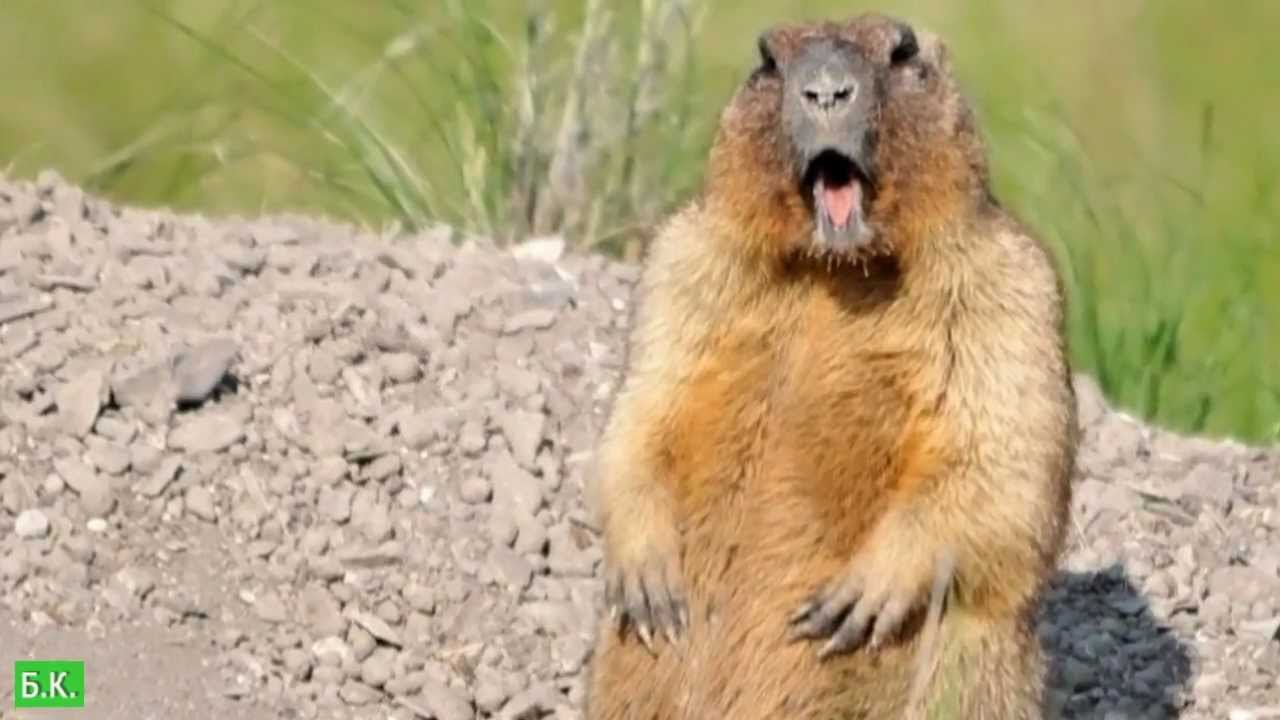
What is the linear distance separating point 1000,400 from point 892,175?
0.40m

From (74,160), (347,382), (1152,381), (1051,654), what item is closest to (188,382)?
(347,382)

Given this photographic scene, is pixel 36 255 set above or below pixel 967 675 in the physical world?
above

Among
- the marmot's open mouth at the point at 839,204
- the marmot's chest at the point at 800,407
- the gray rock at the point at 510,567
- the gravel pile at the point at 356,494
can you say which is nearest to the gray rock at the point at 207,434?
the gravel pile at the point at 356,494

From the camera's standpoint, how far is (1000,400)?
5.40 m

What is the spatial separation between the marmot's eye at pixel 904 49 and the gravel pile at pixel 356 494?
5.09 ft

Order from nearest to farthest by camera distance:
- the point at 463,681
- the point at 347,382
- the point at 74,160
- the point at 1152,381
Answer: the point at 463,681, the point at 347,382, the point at 1152,381, the point at 74,160

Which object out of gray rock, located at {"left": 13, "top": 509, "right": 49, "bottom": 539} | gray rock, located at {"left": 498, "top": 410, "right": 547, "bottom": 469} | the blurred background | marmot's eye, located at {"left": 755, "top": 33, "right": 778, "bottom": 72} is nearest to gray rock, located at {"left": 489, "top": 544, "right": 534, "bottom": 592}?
gray rock, located at {"left": 498, "top": 410, "right": 547, "bottom": 469}

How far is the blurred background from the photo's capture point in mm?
7941

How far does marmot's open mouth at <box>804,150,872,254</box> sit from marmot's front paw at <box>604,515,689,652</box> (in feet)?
1.96

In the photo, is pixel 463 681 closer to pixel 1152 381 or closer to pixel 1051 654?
pixel 1051 654

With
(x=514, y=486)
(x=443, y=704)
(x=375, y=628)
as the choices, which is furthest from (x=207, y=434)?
(x=443, y=704)

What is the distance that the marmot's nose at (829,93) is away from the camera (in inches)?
207

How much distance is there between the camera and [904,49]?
5.43m

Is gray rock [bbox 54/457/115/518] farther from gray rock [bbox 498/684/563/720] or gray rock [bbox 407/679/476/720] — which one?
gray rock [bbox 498/684/563/720]
